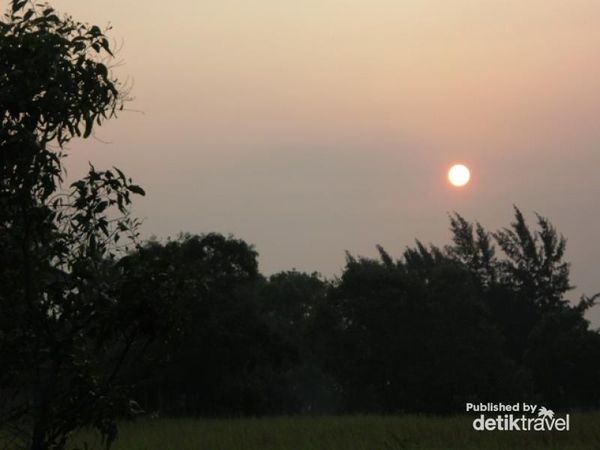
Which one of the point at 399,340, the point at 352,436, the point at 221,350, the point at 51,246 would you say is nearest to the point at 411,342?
the point at 399,340

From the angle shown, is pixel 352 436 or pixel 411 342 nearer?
pixel 352 436

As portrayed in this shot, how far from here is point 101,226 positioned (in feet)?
A: 27.8

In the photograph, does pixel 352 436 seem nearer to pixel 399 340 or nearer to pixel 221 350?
pixel 221 350

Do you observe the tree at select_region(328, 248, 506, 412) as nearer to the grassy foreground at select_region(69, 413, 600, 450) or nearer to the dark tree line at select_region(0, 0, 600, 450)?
the dark tree line at select_region(0, 0, 600, 450)

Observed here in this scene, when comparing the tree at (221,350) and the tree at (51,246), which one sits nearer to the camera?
the tree at (51,246)

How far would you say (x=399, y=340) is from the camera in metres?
64.1

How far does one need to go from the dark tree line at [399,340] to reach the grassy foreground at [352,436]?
33.9 ft

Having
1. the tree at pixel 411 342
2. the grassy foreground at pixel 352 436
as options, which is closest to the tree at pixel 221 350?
the tree at pixel 411 342

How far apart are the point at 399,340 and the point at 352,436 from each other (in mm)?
37024

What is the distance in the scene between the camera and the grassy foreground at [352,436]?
2383cm

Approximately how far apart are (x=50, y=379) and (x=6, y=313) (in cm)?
79

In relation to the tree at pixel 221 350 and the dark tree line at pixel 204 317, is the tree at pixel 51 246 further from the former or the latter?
the tree at pixel 221 350

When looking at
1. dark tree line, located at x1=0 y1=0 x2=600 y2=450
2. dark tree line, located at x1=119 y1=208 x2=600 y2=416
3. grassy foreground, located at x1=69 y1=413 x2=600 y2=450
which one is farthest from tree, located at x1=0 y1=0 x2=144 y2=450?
dark tree line, located at x1=119 y1=208 x2=600 y2=416

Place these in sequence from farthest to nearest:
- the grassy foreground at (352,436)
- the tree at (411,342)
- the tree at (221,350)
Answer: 1. the tree at (411,342)
2. the tree at (221,350)
3. the grassy foreground at (352,436)
